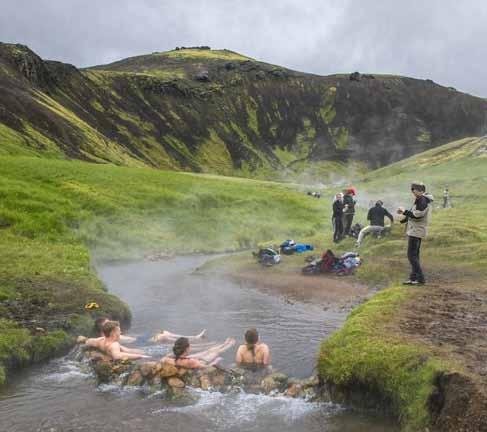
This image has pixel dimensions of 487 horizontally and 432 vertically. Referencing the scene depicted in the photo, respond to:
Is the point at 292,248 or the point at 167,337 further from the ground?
the point at 292,248

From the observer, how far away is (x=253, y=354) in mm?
15320

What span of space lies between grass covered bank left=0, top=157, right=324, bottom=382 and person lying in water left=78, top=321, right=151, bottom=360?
1.49 meters

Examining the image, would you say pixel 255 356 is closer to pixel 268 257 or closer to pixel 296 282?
pixel 296 282

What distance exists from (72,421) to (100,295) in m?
9.41

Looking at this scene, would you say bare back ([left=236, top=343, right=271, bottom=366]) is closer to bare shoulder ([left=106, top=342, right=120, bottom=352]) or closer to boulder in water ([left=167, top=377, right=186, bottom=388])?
boulder in water ([left=167, top=377, right=186, bottom=388])

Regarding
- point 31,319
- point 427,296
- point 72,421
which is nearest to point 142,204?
point 31,319

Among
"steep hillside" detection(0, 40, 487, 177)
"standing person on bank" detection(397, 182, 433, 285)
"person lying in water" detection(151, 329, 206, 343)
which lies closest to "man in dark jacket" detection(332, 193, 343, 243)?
"standing person on bank" detection(397, 182, 433, 285)

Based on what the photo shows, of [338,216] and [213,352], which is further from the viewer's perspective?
[338,216]

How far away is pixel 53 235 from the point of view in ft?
118

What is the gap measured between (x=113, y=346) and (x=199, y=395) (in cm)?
352

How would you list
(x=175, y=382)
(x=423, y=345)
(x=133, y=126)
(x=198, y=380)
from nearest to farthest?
(x=423, y=345), (x=175, y=382), (x=198, y=380), (x=133, y=126)

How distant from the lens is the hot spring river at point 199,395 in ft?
39.5

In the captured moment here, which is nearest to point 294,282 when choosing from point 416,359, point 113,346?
point 113,346

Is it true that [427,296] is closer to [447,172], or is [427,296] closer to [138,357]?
[138,357]
